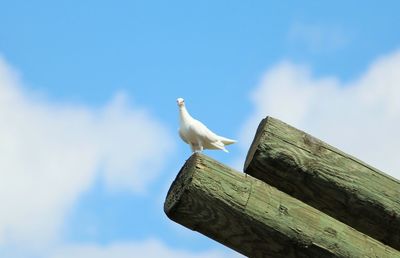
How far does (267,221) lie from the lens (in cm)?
489

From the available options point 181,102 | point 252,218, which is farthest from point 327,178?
point 181,102

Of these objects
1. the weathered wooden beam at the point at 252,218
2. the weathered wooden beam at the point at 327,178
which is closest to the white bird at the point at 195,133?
the weathered wooden beam at the point at 327,178

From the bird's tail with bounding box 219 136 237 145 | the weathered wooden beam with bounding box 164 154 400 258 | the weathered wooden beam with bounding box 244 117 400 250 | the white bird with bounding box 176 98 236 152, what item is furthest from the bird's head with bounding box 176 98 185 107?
the weathered wooden beam with bounding box 164 154 400 258

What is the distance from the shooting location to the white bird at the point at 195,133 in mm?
9078

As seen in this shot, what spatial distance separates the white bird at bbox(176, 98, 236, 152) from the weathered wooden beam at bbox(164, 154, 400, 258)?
158 inches

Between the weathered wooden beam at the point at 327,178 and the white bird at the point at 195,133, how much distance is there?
383cm

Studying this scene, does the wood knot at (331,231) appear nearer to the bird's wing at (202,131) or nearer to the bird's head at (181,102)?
the bird's wing at (202,131)

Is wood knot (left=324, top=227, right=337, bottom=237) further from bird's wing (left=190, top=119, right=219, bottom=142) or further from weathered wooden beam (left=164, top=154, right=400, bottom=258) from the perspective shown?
bird's wing (left=190, top=119, right=219, bottom=142)

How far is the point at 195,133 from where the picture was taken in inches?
356

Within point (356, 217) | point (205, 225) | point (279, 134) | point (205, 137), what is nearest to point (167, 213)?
point (205, 225)

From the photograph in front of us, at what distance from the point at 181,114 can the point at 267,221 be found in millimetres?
4437

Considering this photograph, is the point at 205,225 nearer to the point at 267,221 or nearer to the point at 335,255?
the point at 267,221

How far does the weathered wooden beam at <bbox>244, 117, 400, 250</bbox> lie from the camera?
201 inches

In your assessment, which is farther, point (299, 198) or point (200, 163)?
point (299, 198)
